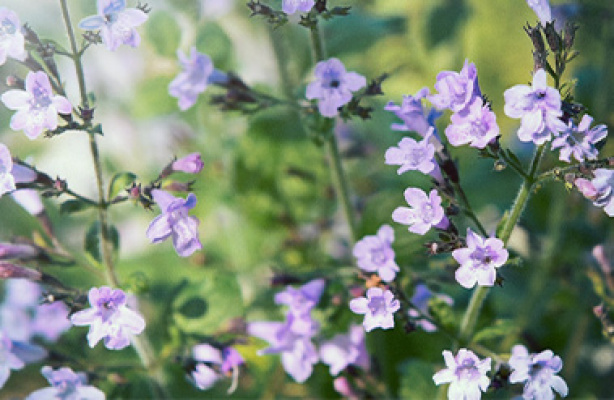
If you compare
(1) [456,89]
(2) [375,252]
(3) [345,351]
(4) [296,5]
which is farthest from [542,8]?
(3) [345,351]

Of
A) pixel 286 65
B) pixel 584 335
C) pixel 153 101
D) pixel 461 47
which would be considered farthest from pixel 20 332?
pixel 461 47

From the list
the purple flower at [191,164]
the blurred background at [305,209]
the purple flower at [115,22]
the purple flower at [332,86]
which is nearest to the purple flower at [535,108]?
the purple flower at [332,86]

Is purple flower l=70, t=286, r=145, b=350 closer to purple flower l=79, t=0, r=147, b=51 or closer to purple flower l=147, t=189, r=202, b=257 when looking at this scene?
purple flower l=147, t=189, r=202, b=257

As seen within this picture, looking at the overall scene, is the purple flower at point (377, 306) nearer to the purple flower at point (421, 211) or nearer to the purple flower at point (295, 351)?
the purple flower at point (421, 211)

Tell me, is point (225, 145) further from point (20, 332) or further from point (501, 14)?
point (501, 14)

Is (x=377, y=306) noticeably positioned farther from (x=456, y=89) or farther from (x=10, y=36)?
(x=10, y=36)

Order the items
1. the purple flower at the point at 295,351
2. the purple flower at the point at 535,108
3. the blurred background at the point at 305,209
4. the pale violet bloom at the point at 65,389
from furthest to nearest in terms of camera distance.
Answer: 1. the blurred background at the point at 305,209
2. the purple flower at the point at 295,351
3. the pale violet bloom at the point at 65,389
4. the purple flower at the point at 535,108
